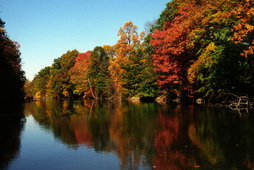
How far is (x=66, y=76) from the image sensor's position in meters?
62.9

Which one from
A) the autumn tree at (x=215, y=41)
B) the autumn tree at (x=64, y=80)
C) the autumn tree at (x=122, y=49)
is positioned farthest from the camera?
the autumn tree at (x=64, y=80)

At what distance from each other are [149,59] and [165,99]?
287 inches

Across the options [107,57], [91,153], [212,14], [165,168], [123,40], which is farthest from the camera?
[107,57]

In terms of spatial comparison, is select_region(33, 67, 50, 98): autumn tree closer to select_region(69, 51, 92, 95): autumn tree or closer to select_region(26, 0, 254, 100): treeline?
select_region(26, 0, 254, 100): treeline

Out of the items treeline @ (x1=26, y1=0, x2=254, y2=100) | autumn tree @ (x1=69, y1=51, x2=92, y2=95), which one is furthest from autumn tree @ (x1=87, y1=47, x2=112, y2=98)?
autumn tree @ (x1=69, y1=51, x2=92, y2=95)

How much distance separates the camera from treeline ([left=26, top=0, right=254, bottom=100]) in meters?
18.0

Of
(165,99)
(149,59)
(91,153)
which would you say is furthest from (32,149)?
(149,59)

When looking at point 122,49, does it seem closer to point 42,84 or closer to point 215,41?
point 215,41

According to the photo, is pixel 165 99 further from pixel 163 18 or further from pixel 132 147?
pixel 132 147

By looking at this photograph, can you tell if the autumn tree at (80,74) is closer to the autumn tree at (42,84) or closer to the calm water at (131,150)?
the autumn tree at (42,84)

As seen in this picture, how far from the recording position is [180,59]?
26562 millimetres

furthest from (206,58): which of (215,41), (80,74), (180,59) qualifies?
(80,74)

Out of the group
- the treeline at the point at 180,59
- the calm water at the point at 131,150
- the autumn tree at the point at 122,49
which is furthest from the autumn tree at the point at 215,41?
the autumn tree at the point at 122,49

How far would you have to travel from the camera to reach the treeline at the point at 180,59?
18.0 metres
